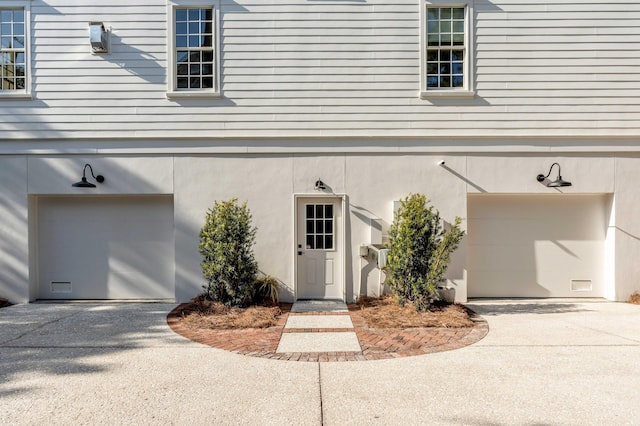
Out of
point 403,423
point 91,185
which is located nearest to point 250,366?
point 403,423

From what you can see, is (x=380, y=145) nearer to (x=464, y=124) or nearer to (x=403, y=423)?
(x=464, y=124)

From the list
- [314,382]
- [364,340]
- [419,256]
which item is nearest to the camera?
[314,382]

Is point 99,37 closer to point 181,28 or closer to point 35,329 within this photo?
point 181,28

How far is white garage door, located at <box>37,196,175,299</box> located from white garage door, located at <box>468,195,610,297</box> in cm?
617

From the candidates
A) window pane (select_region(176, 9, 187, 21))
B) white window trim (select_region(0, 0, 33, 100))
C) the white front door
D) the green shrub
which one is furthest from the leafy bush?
white window trim (select_region(0, 0, 33, 100))

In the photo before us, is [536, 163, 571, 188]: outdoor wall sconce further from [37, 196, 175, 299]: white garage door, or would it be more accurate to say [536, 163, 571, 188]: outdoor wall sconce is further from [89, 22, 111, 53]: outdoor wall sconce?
[89, 22, 111, 53]: outdoor wall sconce

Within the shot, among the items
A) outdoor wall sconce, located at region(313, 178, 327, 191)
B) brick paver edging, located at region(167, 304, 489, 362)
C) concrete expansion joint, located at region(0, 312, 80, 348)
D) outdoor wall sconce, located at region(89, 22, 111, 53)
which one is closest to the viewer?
brick paver edging, located at region(167, 304, 489, 362)

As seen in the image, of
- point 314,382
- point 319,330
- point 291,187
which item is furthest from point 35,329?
point 291,187

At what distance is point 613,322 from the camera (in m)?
5.98

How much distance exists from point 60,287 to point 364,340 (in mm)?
6259

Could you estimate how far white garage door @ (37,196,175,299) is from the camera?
766cm

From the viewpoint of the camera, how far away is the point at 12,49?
7.48 metres

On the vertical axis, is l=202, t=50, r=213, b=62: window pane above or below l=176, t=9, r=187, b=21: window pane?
below

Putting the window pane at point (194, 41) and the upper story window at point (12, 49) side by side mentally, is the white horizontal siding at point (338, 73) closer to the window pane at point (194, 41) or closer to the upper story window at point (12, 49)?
the upper story window at point (12, 49)
